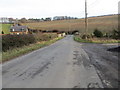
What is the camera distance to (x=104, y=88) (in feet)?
23.7

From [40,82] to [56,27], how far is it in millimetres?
121612

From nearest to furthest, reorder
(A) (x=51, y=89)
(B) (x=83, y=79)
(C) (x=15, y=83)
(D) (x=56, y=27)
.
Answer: (A) (x=51, y=89) < (C) (x=15, y=83) < (B) (x=83, y=79) < (D) (x=56, y=27)

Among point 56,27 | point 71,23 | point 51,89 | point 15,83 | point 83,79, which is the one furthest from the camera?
point 71,23

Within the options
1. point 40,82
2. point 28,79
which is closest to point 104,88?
point 40,82

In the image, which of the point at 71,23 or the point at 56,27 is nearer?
the point at 56,27

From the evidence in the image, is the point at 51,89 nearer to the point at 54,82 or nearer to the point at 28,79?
the point at 54,82

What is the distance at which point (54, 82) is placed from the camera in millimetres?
8188

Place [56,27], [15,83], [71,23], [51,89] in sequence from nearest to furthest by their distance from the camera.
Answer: [51,89] < [15,83] < [56,27] < [71,23]

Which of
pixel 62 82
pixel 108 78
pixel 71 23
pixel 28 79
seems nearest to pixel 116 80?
pixel 108 78

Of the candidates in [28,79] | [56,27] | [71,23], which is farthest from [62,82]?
[71,23]

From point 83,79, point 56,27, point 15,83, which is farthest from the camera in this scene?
point 56,27

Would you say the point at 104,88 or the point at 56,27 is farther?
the point at 56,27

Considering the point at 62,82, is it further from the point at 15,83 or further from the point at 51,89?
the point at 15,83

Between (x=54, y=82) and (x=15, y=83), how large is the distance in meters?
1.48
